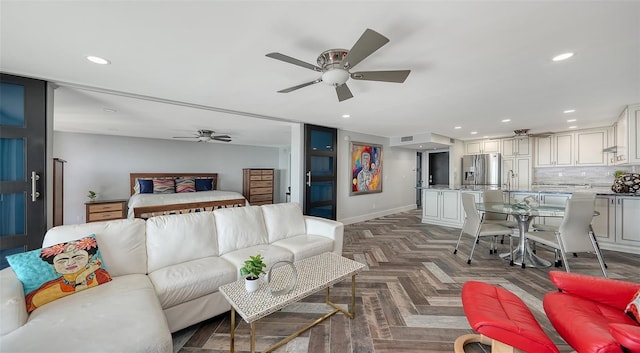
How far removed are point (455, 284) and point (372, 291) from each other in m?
1.00

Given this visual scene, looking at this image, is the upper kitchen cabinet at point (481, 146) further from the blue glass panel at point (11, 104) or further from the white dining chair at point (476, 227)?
the blue glass panel at point (11, 104)

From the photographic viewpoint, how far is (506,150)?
6.02m

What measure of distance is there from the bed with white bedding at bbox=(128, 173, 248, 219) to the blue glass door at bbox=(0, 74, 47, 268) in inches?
77.7

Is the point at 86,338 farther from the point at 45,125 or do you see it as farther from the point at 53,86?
the point at 53,86

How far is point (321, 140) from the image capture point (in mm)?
4953

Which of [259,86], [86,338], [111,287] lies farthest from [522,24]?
[111,287]

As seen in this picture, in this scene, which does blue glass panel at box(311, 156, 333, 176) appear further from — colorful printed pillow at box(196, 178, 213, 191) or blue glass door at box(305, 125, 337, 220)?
colorful printed pillow at box(196, 178, 213, 191)

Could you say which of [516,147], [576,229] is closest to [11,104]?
[576,229]

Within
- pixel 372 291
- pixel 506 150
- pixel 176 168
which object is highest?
pixel 506 150

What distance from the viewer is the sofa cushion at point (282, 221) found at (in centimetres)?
292

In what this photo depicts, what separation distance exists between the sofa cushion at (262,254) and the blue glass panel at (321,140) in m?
2.66

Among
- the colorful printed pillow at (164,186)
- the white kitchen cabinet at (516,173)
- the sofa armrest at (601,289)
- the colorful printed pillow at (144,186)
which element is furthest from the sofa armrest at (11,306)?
the white kitchen cabinet at (516,173)

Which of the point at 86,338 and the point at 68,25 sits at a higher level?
the point at 68,25

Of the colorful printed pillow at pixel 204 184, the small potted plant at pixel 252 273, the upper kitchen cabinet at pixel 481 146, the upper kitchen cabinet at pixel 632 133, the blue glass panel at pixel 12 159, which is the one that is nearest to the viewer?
the small potted plant at pixel 252 273
